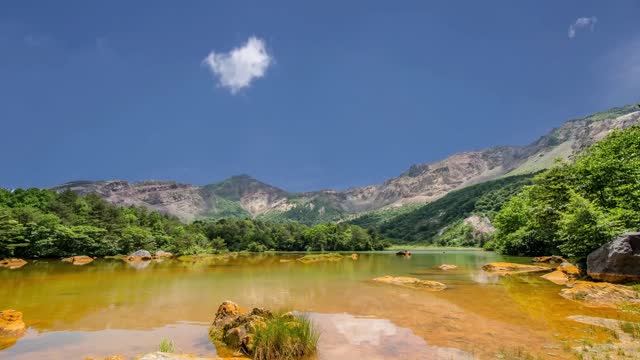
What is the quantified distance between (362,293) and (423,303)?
5.10 metres

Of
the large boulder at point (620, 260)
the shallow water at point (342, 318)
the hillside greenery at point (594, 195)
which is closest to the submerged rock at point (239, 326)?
the shallow water at point (342, 318)

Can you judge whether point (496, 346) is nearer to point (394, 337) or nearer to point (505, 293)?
point (394, 337)

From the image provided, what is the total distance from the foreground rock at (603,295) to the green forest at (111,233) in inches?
2906

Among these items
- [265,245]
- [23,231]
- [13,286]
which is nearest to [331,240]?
[265,245]

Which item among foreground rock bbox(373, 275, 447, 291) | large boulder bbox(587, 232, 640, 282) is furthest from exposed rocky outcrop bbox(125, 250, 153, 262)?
Result: large boulder bbox(587, 232, 640, 282)

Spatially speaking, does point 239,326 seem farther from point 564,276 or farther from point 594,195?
point 594,195

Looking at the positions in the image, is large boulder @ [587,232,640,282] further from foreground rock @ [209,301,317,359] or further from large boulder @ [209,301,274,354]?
large boulder @ [209,301,274,354]

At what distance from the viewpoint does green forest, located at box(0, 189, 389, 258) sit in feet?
221

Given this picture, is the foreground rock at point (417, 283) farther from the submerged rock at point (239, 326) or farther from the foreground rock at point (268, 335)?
the foreground rock at point (268, 335)

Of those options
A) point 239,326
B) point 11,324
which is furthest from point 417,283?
point 11,324

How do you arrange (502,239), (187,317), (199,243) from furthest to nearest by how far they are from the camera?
(199,243)
(502,239)
(187,317)

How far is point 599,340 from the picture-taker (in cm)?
1089

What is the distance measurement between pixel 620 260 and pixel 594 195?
1229cm

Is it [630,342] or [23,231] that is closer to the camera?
[630,342]
